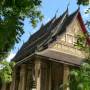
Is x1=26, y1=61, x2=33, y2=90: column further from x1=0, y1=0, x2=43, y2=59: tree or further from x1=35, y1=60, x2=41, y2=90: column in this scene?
x1=0, y1=0, x2=43, y2=59: tree

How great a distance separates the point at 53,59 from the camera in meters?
24.0

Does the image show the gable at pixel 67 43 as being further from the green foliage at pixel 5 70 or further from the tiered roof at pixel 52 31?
the green foliage at pixel 5 70

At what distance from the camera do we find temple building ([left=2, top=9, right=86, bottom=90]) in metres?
24.7

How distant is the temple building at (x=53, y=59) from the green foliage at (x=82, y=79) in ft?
41.9

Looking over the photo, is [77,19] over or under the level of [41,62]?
over

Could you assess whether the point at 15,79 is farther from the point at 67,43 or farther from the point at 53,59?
the point at 53,59

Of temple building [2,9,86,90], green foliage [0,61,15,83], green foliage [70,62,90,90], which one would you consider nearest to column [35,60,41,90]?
temple building [2,9,86,90]

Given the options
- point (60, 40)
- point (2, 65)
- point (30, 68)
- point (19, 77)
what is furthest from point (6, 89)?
point (2, 65)

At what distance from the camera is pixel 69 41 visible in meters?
A: 27.2

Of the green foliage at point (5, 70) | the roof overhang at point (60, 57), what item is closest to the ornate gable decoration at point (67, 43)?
the roof overhang at point (60, 57)

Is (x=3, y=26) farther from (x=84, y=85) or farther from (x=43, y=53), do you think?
(x=43, y=53)

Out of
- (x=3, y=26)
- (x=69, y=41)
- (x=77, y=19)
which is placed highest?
(x=77, y=19)

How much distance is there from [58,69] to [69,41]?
7.07 feet

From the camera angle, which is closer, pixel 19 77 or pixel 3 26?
pixel 3 26
